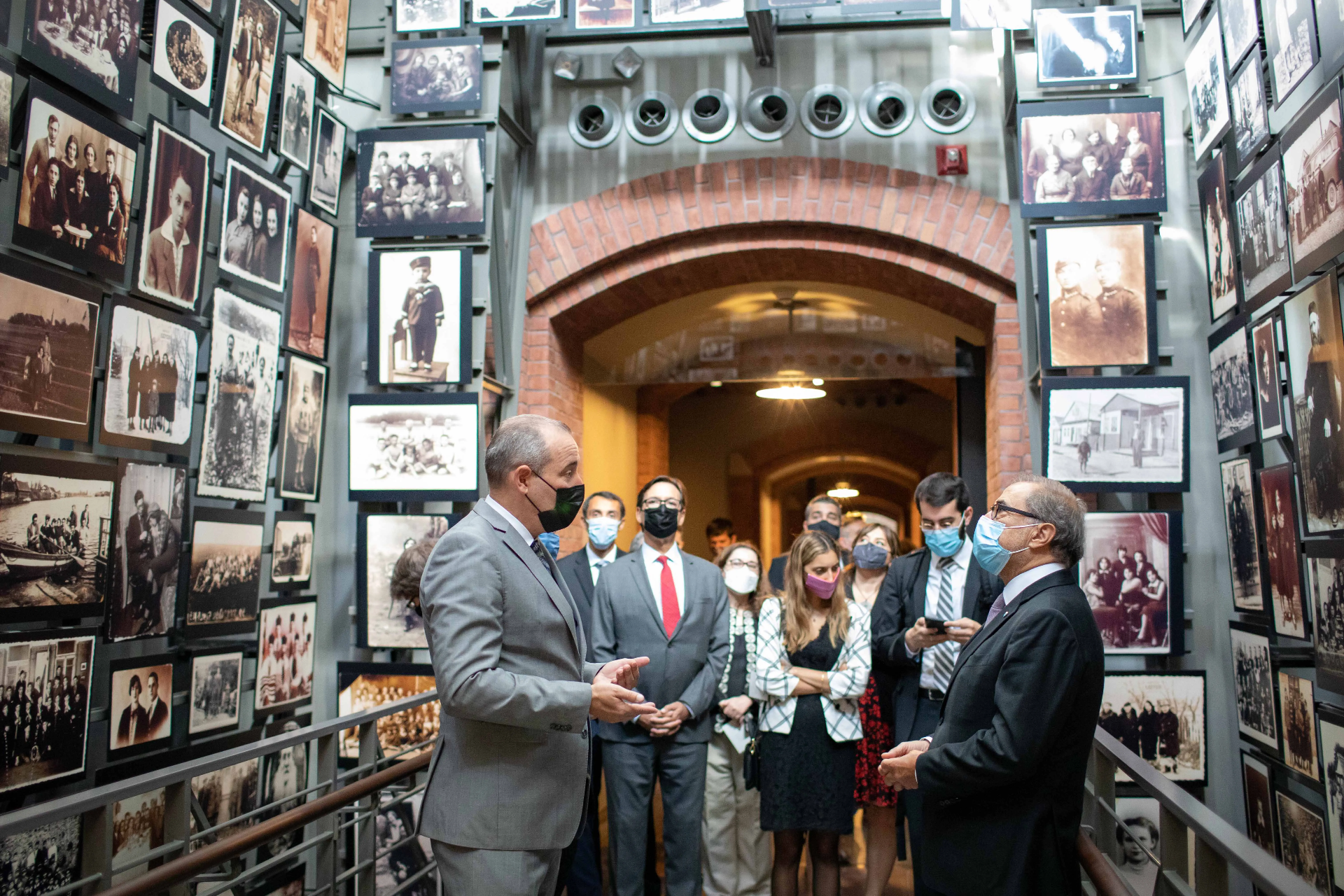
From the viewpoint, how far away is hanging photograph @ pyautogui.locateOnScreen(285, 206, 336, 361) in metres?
5.02

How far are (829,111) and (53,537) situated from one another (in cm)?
428

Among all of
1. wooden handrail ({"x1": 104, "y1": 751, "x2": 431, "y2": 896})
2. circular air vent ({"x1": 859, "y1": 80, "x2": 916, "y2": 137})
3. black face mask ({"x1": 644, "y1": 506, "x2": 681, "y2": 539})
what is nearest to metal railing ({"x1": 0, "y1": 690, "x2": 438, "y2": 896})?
wooden handrail ({"x1": 104, "y1": 751, "x2": 431, "y2": 896})

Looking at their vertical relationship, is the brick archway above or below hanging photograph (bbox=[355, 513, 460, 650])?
above

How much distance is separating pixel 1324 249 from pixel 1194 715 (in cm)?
259

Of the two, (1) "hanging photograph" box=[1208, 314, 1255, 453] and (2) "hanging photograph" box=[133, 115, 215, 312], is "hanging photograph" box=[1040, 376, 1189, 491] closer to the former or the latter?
(1) "hanging photograph" box=[1208, 314, 1255, 453]

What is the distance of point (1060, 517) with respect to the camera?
251 cm

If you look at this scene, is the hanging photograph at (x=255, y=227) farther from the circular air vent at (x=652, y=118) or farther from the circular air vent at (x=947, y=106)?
the circular air vent at (x=947, y=106)

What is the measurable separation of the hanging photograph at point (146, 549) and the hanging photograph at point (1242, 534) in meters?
4.20

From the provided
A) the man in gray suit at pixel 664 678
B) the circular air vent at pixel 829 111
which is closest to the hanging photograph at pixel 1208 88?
the circular air vent at pixel 829 111

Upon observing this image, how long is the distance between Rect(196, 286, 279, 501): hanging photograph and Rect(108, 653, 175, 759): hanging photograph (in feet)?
2.28

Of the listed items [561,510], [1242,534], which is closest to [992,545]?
[561,510]

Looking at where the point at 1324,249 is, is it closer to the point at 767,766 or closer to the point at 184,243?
the point at 767,766

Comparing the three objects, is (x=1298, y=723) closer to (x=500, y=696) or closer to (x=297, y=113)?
(x=500, y=696)

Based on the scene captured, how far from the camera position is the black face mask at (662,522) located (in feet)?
13.8
